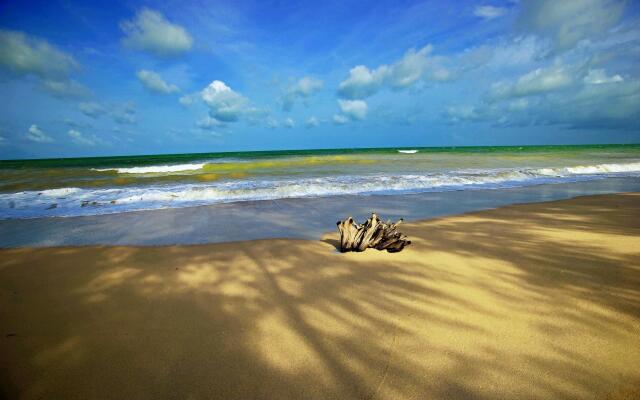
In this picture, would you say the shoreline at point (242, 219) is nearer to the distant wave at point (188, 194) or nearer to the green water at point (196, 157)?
the distant wave at point (188, 194)

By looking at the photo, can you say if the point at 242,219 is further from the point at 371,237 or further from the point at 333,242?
the point at 371,237

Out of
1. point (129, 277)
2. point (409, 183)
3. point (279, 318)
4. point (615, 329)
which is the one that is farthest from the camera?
point (409, 183)

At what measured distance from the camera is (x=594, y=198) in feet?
25.4

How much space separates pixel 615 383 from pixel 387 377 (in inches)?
50.5

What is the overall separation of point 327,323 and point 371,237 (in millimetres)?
1784

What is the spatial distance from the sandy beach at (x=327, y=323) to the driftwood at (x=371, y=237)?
152mm

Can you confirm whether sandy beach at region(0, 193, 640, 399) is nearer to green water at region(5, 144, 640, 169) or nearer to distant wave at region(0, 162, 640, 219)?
distant wave at region(0, 162, 640, 219)

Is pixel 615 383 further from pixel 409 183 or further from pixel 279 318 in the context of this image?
pixel 409 183

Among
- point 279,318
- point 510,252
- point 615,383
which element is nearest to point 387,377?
point 279,318

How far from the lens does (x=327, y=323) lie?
2295mm

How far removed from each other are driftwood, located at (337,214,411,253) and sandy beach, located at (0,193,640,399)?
0.15 m

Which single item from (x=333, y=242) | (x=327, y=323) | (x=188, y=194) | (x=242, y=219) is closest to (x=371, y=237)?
(x=333, y=242)

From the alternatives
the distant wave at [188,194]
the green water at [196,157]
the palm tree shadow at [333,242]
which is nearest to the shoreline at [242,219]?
the palm tree shadow at [333,242]

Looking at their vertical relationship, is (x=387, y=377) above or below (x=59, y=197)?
below
